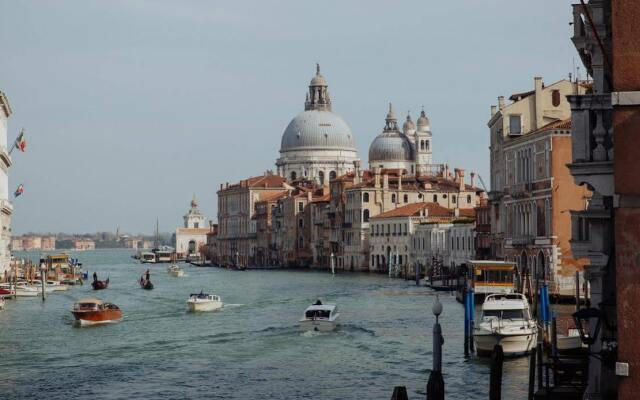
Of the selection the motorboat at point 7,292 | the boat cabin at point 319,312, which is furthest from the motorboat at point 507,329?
the motorboat at point 7,292

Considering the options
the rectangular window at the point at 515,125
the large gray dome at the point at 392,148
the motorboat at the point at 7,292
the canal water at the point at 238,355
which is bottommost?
the canal water at the point at 238,355

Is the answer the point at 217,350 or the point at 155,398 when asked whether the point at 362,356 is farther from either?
the point at 155,398

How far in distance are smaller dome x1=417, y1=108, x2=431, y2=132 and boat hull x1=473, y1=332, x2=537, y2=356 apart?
9068 cm

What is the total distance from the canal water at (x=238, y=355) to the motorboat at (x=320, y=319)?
37cm

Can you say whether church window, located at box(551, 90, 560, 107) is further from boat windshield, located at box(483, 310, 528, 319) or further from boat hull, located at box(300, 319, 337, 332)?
boat windshield, located at box(483, 310, 528, 319)

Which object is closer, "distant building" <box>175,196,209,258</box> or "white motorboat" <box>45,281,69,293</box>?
"white motorboat" <box>45,281,69,293</box>

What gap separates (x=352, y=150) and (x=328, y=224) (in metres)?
37.7

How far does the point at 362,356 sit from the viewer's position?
84.7 ft

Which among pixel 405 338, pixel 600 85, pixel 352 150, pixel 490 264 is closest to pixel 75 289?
pixel 490 264

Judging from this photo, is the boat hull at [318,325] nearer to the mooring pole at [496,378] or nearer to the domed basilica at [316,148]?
the mooring pole at [496,378]

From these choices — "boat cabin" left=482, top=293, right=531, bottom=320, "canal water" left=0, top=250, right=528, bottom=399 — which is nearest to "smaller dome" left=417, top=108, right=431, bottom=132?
"canal water" left=0, top=250, right=528, bottom=399

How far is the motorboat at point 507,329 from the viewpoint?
24.2 meters

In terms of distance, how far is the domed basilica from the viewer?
126m

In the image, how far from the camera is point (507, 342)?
79.3 ft
